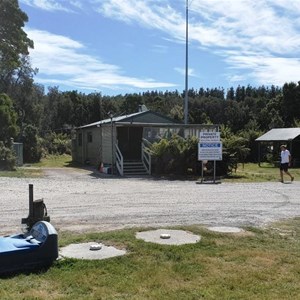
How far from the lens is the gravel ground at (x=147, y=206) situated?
873 cm

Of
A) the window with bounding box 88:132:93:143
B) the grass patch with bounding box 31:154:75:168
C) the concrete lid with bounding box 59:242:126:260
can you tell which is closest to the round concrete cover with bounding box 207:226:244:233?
the concrete lid with bounding box 59:242:126:260

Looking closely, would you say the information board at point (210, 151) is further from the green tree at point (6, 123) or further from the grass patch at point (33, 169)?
the green tree at point (6, 123)

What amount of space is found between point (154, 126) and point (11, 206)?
48.7ft

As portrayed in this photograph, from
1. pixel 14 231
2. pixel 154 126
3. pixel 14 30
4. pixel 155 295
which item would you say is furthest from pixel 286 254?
pixel 14 30

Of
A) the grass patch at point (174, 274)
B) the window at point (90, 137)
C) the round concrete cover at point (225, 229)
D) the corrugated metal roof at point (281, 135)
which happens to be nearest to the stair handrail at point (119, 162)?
the window at point (90, 137)

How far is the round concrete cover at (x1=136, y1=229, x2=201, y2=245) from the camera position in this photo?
664 cm

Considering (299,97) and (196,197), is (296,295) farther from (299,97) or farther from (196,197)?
(299,97)

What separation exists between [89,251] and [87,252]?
0.17 feet

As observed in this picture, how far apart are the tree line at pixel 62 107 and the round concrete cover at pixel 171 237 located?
15808 millimetres

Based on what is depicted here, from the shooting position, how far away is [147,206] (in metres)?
11.1

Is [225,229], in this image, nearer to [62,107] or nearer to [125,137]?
[125,137]

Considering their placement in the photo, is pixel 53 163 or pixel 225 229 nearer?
pixel 225 229

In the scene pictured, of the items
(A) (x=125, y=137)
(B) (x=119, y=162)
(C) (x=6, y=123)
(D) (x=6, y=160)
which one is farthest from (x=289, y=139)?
(D) (x=6, y=160)

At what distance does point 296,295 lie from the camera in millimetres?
4652
